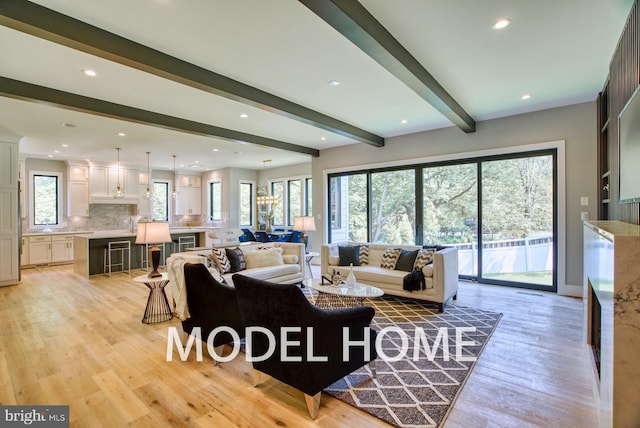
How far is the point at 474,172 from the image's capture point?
5.66 metres

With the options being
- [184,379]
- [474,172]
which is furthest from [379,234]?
[184,379]

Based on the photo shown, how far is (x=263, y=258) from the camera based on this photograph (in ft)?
16.5

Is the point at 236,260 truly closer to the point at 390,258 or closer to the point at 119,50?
the point at 390,258

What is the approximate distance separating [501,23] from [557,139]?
3100 mm

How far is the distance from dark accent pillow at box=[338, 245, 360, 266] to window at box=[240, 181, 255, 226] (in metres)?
6.37

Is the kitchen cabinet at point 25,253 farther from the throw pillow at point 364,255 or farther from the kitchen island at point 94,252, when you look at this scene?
the throw pillow at point 364,255

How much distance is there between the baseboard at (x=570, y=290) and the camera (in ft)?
15.4

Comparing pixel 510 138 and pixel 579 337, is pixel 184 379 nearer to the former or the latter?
pixel 579 337

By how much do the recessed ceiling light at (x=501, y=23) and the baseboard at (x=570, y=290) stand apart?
13.5 ft

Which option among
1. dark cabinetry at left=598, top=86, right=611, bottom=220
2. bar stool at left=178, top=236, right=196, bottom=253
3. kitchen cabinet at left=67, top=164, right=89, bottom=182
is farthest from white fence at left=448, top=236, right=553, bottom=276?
kitchen cabinet at left=67, top=164, right=89, bottom=182

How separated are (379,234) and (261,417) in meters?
5.29

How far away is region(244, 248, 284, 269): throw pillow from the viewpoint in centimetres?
491

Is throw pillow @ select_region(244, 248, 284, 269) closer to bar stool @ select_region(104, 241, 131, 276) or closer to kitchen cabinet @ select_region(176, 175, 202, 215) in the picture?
bar stool @ select_region(104, 241, 131, 276)

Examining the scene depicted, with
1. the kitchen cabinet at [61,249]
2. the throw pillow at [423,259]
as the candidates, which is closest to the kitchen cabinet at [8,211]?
the kitchen cabinet at [61,249]
